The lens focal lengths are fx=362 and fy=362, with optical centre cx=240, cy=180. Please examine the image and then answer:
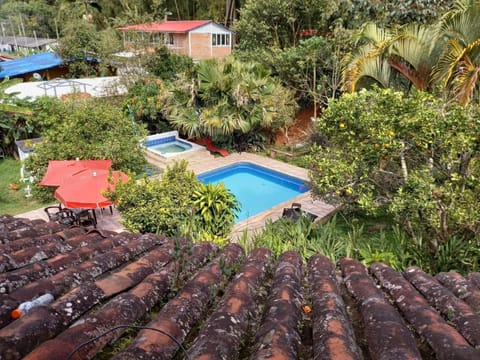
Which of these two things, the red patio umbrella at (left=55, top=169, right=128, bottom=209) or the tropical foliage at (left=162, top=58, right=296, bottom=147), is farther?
the tropical foliage at (left=162, top=58, right=296, bottom=147)

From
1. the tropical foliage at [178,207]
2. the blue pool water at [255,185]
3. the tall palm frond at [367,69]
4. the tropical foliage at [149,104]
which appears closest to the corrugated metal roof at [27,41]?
the tropical foliage at [149,104]

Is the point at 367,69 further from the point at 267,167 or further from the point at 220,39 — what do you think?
the point at 220,39

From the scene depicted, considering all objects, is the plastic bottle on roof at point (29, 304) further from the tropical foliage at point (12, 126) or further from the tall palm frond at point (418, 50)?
the tropical foliage at point (12, 126)

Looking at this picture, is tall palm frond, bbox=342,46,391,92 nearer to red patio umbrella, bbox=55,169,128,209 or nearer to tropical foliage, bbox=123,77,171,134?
red patio umbrella, bbox=55,169,128,209

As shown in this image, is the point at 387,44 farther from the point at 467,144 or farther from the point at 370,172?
the point at 467,144

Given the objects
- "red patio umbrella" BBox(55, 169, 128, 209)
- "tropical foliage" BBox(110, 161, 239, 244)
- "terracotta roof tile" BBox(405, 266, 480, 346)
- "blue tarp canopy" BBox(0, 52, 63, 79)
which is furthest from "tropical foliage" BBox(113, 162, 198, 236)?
"blue tarp canopy" BBox(0, 52, 63, 79)

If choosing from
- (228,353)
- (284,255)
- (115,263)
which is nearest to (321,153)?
(284,255)
